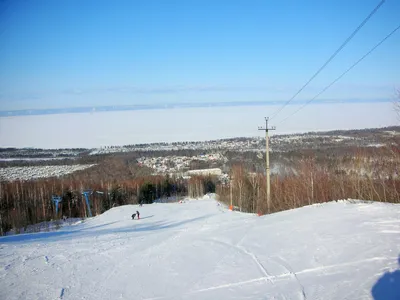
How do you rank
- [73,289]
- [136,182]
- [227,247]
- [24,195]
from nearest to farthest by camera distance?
1. [73,289]
2. [227,247]
3. [24,195]
4. [136,182]

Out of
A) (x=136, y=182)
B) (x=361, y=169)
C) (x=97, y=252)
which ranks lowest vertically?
(x=136, y=182)

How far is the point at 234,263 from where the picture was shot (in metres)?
6.72

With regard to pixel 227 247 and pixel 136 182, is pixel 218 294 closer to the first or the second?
pixel 227 247

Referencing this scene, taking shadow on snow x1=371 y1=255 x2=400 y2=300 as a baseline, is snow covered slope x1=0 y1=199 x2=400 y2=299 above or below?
below

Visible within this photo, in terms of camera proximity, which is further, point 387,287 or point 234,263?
point 234,263

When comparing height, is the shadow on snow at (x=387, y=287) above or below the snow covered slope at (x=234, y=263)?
above

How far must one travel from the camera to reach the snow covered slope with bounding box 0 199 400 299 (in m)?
5.20

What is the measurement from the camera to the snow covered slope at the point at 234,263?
520cm

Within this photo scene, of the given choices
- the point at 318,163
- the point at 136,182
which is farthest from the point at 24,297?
the point at 136,182

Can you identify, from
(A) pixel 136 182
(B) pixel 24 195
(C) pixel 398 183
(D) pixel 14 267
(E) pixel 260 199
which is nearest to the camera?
(D) pixel 14 267

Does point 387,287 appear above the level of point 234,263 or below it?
above

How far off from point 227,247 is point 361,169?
9851 millimetres

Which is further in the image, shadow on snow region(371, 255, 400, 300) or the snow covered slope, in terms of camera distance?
the snow covered slope

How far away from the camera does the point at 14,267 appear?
7008 mm
